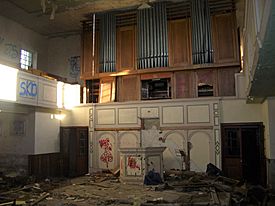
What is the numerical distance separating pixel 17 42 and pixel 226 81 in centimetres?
911

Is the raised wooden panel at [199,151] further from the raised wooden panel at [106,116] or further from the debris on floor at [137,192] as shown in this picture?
the raised wooden panel at [106,116]

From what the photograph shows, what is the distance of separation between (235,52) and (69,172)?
8060mm

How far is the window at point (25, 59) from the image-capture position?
14066mm

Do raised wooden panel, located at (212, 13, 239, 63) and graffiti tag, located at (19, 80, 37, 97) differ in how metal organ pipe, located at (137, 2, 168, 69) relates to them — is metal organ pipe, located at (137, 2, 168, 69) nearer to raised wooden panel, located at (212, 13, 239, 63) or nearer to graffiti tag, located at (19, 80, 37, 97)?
raised wooden panel, located at (212, 13, 239, 63)

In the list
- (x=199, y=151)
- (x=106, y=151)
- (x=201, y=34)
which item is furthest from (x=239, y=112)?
(x=106, y=151)

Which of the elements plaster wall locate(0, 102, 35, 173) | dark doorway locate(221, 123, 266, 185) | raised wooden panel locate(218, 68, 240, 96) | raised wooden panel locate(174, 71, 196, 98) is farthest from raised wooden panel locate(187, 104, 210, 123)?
plaster wall locate(0, 102, 35, 173)

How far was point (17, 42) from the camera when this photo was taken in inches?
536

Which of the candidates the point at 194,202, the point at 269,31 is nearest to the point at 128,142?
the point at 194,202

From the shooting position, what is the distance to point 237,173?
10477 millimetres

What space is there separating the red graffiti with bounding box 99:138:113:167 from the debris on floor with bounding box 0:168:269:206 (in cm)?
115

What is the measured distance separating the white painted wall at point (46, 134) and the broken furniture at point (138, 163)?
361cm

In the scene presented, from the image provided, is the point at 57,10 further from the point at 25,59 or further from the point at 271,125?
the point at 271,125

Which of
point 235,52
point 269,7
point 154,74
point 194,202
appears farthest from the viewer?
point 154,74

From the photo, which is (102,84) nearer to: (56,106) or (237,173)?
(56,106)
